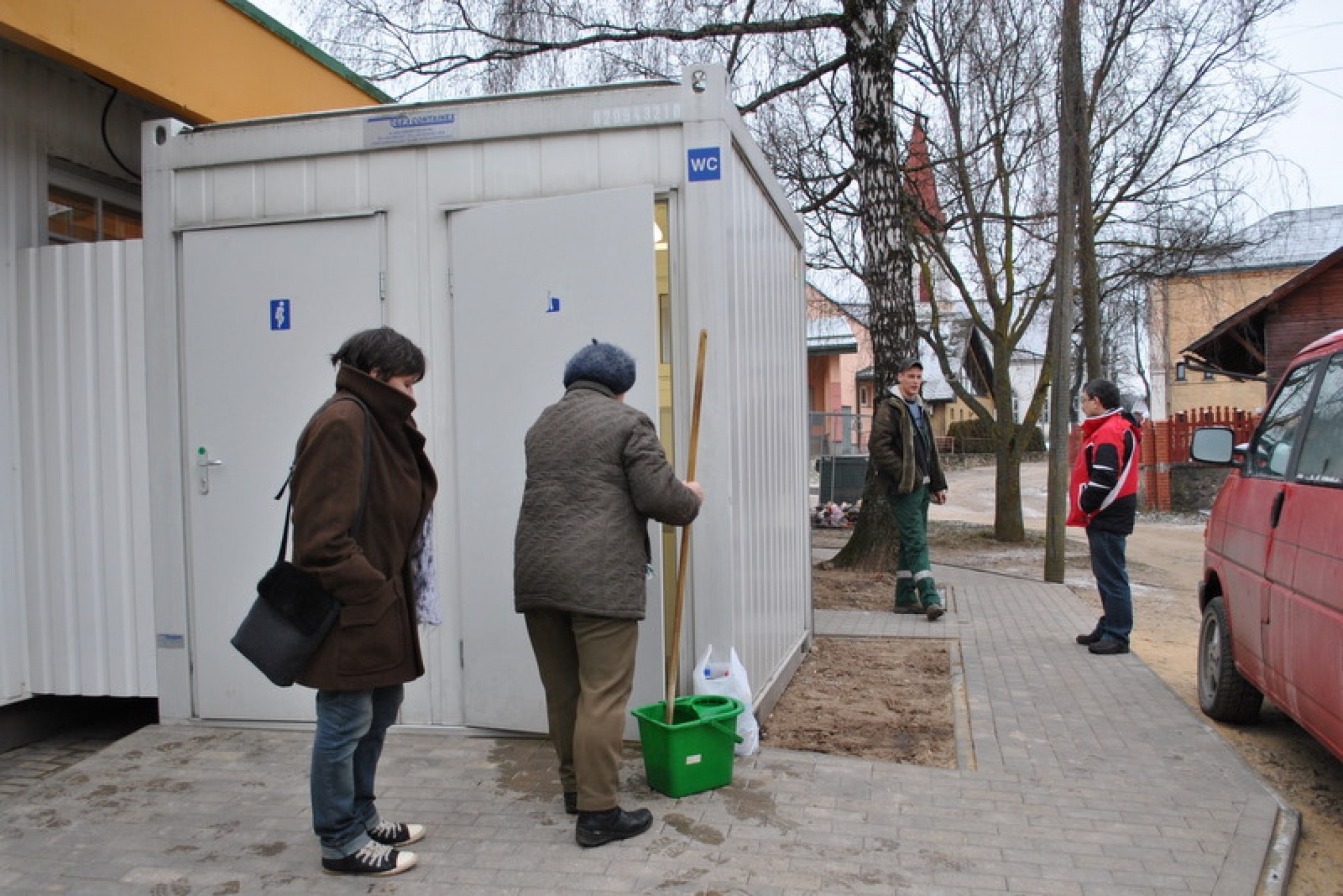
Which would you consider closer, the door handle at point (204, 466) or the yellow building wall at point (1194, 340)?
the door handle at point (204, 466)

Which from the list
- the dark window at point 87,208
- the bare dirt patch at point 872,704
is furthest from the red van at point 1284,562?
the dark window at point 87,208

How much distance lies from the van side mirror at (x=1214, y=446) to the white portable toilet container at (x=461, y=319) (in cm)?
230

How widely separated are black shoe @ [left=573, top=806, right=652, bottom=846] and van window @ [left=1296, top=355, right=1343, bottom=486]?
2.89 metres

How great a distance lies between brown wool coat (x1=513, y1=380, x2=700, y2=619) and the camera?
348 centimetres

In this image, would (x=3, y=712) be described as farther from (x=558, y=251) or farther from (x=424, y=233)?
(x=558, y=251)

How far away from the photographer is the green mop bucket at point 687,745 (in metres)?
3.92

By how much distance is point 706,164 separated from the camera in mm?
4453

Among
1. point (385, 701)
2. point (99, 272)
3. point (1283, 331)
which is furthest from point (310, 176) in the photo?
point (1283, 331)

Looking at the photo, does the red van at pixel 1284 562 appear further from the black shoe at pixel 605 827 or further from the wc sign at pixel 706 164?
the wc sign at pixel 706 164

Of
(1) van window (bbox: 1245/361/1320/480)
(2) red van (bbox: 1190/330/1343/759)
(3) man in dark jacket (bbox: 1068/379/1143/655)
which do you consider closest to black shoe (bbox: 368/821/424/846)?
(2) red van (bbox: 1190/330/1343/759)

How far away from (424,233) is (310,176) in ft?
2.18

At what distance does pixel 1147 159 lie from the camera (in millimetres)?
15227

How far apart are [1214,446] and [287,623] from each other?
452cm

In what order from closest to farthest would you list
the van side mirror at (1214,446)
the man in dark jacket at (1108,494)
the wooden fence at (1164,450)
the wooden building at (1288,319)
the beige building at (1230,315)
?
the van side mirror at (1214,446)
the man in dark jacket at (1108,494)
the wooden building at (1288,319)
the wooden fence at (1164,450)
the beige building at (1230,315)
